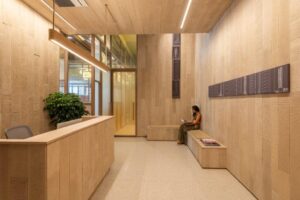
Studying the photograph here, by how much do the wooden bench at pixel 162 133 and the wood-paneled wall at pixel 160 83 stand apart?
1.73ft

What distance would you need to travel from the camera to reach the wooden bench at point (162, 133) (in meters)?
7.45

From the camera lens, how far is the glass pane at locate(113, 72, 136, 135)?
865 centimetres

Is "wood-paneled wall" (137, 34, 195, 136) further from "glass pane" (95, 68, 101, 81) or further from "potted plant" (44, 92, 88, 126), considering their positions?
"potted plant" (44, 92, 88, 126)

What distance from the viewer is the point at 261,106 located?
118 inches

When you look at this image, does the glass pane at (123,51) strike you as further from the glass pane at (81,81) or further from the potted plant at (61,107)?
the potted plant at (61,107)

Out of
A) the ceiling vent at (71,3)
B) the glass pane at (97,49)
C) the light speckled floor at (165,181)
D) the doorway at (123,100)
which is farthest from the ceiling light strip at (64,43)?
the doorway at (123,100)

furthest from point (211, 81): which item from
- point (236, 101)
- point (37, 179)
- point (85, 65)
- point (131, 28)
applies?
point (37, 179)

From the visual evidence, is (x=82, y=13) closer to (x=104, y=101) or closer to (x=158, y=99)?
(x=104, y=101)

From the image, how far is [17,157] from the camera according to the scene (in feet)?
5.99

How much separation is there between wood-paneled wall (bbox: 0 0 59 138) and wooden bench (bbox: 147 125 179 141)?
10.9 ft

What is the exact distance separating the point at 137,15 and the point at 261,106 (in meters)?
3.20

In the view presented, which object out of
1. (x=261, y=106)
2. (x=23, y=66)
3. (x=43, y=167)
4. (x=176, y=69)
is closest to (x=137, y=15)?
(x=23, y=66)

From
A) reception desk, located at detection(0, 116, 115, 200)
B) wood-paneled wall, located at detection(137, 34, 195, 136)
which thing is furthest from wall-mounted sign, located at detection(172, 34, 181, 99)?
reception desk, located at detection(0, 116, 115, 200)

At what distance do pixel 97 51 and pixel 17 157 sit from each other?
18.7 ft
